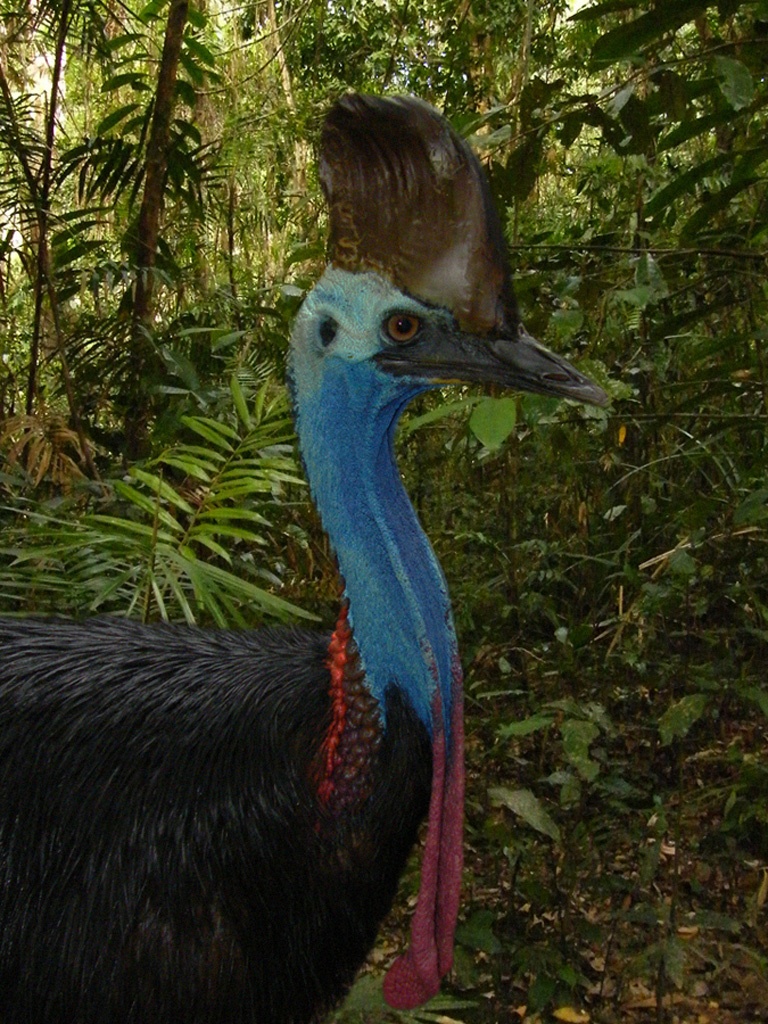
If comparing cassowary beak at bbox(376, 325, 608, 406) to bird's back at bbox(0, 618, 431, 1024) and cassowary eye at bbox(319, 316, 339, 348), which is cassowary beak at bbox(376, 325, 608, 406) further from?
bird's back at bbox(0, 618, 431, 1024)

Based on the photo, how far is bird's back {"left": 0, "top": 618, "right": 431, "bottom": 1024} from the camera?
129 cm

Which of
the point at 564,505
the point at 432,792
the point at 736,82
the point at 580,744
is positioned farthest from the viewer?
the point at 564,505

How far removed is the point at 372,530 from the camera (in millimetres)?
1325

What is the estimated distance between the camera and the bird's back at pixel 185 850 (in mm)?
1295

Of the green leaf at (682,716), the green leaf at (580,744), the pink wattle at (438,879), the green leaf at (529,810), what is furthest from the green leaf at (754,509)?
the pink wattle at (438,879)

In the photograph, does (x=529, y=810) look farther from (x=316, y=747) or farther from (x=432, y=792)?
(x=316, y=747)

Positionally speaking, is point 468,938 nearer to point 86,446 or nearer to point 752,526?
point 752,526

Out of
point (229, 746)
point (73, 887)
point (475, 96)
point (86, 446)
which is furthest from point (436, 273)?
point (475, 96)

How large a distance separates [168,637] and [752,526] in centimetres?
119

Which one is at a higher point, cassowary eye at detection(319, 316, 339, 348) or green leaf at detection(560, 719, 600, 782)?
cassowary eye at detection(319, 316, 339, 348)

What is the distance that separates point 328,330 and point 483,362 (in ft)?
0.64

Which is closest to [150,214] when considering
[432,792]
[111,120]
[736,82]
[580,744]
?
[111,120]

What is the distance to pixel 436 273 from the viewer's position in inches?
50.2

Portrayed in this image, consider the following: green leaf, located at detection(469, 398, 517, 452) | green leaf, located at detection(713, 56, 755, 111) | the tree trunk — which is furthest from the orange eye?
the tree trunk
